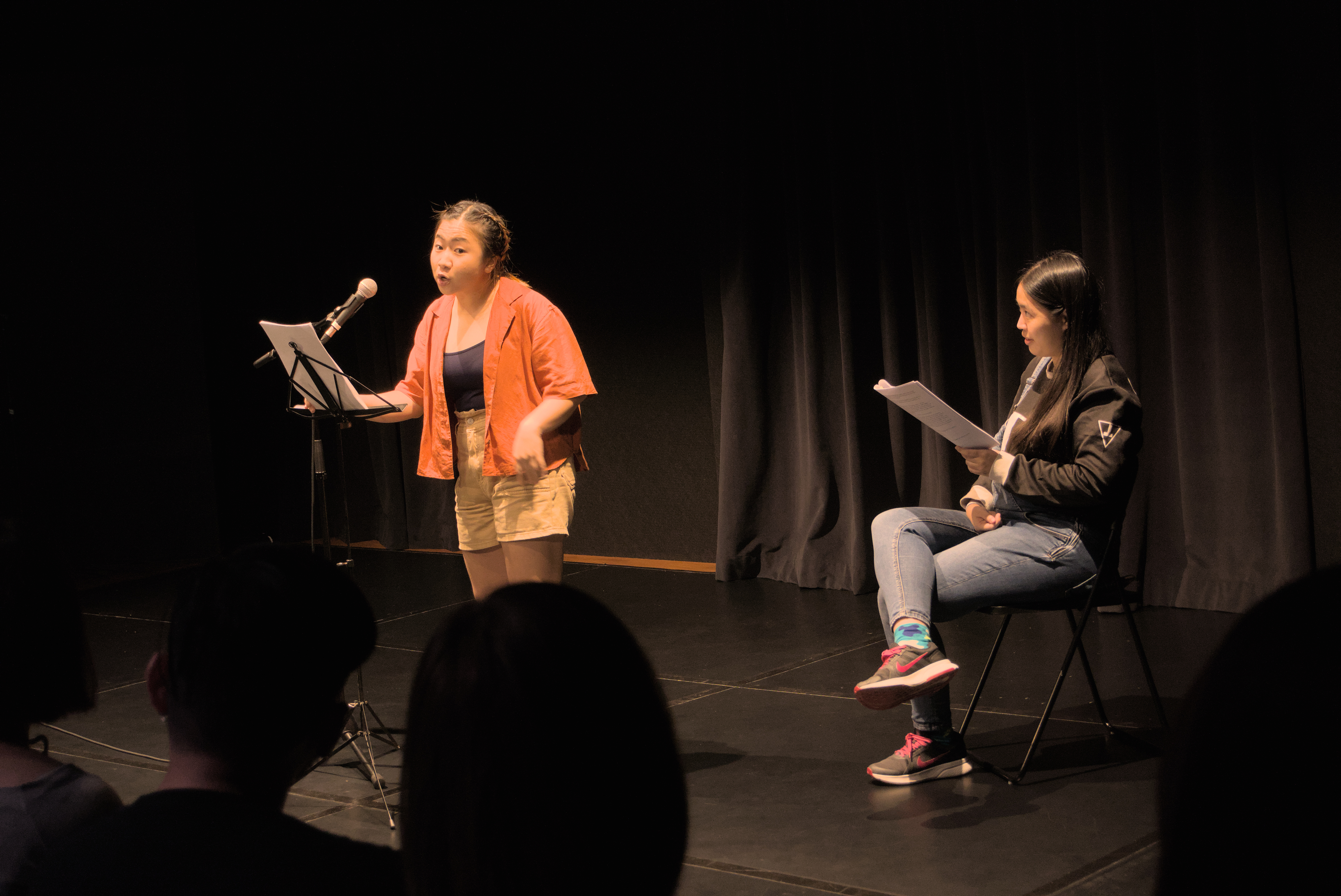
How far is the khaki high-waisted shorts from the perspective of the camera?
311cm

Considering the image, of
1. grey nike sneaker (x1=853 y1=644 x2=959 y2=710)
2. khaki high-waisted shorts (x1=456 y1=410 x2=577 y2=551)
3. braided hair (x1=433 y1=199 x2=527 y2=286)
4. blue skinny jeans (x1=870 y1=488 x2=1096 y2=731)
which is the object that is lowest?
grey nike sneaker (x1=853 y1=644 x2=959 y2=710)

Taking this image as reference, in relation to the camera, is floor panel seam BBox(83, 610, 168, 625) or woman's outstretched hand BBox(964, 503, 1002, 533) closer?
woman's outstretched hand BBox(964, 503, 1002, 533)

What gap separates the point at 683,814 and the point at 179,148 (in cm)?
679

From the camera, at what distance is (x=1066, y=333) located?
2.97m

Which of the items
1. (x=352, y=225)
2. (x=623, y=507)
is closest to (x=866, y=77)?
(x=623, y=507)

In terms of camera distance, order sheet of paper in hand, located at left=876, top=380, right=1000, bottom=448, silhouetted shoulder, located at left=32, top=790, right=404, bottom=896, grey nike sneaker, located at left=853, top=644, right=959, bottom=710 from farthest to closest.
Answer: sheet of paper in hand, located at left=876, top=380, right=1000, bottom=448 < grey nike sneaker, located at left=853, top=644, right=959, bottom=710 < silhouetted shoulder, located at left=32, top=790, right=404, bottom=896

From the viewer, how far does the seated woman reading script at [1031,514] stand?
2.83 metres

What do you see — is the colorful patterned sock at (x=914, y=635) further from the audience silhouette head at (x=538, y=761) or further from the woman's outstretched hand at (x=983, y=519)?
the audience silhouette head at (x=538, y=761)

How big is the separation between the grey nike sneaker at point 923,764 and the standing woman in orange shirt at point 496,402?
0.88m

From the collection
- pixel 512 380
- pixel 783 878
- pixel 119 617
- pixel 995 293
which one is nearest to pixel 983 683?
pixel 783 878

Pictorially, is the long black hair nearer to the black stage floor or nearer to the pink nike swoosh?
the pink nike swoosh

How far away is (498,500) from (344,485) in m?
0.56

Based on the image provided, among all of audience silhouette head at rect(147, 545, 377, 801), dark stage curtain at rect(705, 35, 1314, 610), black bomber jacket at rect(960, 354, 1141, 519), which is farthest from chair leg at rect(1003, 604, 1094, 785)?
audience silhouette head at rect(147, 545, 377, 801)

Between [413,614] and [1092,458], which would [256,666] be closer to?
[1092,458]
